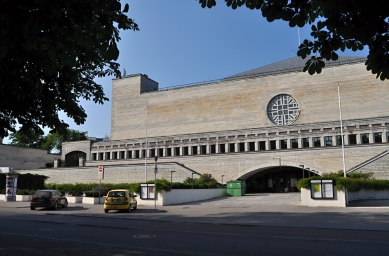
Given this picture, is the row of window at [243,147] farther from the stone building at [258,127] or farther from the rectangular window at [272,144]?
the stone building at [258,127]

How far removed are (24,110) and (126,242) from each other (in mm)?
4748

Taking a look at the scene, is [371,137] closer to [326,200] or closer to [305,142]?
[305,142]

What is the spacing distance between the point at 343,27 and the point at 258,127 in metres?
51.2

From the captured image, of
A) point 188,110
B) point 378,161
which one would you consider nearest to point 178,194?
point 378,161

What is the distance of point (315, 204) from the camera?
2425 cm

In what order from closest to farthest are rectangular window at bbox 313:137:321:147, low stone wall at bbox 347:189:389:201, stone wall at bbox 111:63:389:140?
low stone wall at bbox 347:189:389:201 → rectangular window at bbox 313:137:321:147 → stone wall at bbox 111:63:389:140

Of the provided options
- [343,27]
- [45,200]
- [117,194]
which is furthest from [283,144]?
[343,27]

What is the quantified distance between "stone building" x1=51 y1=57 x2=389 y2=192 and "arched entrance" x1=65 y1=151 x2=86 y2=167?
107 cm

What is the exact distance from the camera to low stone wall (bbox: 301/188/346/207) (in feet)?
77.0

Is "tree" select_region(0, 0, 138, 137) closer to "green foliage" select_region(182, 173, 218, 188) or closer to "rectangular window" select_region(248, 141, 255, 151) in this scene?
"green foliage" select_region(182, 173, 218, 188)

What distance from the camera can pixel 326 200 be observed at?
23.9 meters

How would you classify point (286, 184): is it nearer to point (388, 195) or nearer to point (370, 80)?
point (370, 80)

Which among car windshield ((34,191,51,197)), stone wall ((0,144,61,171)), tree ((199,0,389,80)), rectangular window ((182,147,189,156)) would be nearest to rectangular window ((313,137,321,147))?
rectangular window ((182,147,189,156))

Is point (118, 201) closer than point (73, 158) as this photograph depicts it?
Yes
